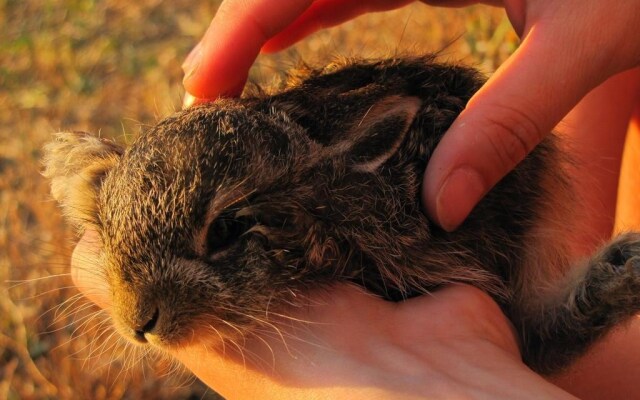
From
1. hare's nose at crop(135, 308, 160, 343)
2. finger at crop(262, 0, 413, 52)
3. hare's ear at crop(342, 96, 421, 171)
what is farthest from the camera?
finger at crop(262, 0, 413, 52)

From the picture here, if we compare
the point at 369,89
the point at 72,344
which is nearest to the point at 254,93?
the point at 369,89

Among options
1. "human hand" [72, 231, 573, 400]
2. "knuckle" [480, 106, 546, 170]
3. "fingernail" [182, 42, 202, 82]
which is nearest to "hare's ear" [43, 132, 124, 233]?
"human hand" [72, 231, 573, 400]

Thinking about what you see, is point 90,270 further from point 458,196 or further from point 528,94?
point 528,94

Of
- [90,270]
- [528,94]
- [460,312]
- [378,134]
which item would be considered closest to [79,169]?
[90,270]

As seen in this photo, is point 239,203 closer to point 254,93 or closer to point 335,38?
point 254,93

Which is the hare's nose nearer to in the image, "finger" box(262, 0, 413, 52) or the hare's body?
the hare's body

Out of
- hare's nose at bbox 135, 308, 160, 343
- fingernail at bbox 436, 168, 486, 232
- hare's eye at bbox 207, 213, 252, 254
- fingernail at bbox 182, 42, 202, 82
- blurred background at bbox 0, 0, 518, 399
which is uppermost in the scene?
fingernail at bbox 182, 42, 202, 82

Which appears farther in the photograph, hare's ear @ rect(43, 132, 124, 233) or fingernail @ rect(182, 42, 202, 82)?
fingernail @ rect(182, 42, 202, 82)

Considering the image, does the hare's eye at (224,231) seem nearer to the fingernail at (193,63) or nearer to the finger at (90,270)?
the finger at (90,270)
